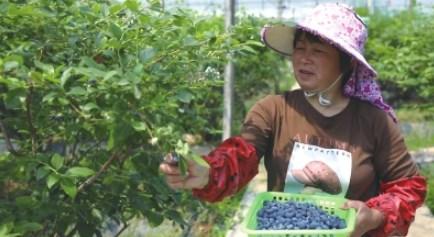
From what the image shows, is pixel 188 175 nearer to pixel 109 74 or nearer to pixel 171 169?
pixel 171 169

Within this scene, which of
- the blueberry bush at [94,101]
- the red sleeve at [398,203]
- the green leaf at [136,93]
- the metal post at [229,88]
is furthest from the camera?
the metal post at [229,88]

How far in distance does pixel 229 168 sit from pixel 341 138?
0.36m

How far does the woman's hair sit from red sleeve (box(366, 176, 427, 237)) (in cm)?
32

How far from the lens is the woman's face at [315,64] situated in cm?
196

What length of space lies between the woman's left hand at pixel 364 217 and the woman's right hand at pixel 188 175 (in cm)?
36

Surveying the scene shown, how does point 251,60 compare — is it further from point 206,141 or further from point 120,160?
point 120,160

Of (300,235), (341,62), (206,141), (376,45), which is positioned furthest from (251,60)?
(300,235)

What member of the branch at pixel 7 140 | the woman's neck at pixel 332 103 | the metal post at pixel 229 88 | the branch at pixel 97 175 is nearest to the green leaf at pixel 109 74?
the branch at pixel 97 175

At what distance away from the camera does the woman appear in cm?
193

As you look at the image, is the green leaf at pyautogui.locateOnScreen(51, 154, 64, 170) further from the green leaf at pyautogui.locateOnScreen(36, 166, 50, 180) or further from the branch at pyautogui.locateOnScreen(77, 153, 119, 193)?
the branch at pyautogui.locateOnScreen(77, 153, 119, 193)

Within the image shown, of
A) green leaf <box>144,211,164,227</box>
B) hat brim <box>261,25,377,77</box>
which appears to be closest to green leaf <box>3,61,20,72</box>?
green leaf <box>144,211,164,227</box>

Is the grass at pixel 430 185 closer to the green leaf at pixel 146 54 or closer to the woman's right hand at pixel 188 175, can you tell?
the woman's right hand at pixel 188 175

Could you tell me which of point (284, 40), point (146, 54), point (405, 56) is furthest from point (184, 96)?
point (405, 56)

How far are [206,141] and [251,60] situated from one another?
94cm
